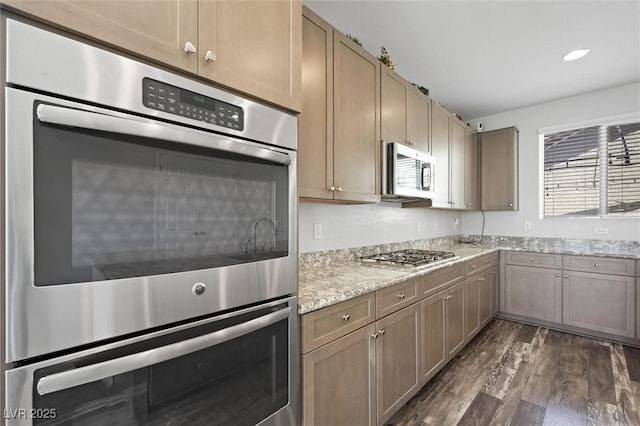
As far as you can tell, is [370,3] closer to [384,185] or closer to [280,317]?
[384,185]

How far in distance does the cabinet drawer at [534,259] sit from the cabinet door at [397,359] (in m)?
2.31

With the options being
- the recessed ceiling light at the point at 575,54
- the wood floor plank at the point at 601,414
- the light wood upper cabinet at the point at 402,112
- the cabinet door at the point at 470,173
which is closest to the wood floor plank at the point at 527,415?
the wood floor plank at the point at 601,414

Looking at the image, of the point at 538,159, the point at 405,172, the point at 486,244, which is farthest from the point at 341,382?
the point at 538,159

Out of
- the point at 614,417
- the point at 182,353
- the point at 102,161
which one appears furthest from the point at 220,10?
the point at 614,417

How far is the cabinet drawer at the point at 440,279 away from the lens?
6.86 feet

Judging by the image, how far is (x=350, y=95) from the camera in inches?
76.8

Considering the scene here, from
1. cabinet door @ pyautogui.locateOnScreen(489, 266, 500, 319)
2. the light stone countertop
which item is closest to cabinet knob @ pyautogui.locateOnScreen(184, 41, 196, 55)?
the light stone countertop

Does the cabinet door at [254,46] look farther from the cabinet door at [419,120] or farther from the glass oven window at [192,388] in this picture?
the cabinet door at [419,120]

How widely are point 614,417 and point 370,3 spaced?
303 cm

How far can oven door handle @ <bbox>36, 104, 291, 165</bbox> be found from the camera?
2.26ft

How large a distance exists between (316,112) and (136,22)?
1011 mm

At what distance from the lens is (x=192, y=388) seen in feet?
3.08

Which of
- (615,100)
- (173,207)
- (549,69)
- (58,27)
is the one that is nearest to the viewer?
(58,27)

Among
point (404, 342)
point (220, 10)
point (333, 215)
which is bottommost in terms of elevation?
point (404, 342)
